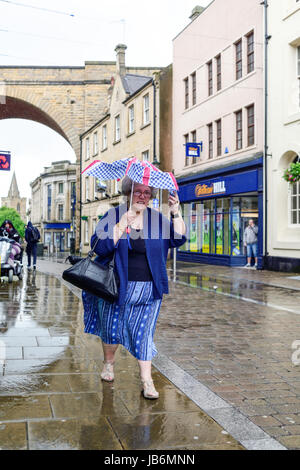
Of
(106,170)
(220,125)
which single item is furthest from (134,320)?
(220,125)

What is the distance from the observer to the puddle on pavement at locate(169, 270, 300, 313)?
9967mm

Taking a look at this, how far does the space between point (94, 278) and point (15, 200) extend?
515 ft

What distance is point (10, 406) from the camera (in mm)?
3639

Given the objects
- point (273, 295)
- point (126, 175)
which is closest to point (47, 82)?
point (273, 295)

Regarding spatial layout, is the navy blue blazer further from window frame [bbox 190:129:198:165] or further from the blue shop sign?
window frame [bbox 190:129:198:165]

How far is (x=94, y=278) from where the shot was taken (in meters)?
3.79

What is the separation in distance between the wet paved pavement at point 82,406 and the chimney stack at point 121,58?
31986 mm

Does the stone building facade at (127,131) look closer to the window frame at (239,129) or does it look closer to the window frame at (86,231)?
the window frame at (86,231)

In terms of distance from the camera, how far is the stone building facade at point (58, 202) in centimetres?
7075

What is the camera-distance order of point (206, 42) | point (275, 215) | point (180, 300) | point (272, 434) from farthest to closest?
point (206, 42)
point (275, 215)
point (180, 300)
point (272, 434)

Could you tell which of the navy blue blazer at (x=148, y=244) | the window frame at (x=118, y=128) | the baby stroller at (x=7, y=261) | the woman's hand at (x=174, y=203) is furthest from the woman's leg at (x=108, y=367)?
the window frame at (x=118, y=128)
